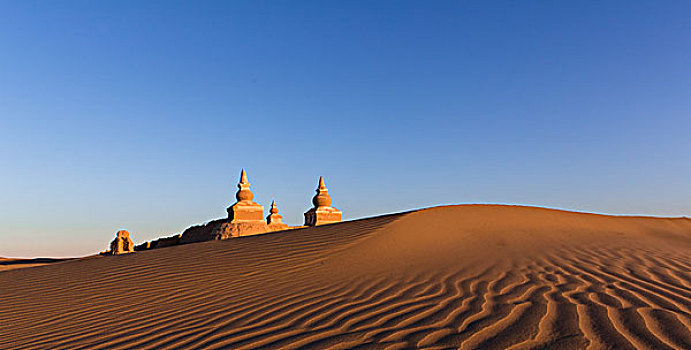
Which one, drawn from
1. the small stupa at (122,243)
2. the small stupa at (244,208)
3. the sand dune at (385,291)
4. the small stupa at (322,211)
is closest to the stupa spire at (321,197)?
the small stupa at (322,211)

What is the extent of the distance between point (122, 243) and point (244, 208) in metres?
5.82

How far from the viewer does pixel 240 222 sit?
2123 centimetres

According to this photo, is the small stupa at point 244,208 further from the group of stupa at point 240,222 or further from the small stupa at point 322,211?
the small stupa at point 322,211

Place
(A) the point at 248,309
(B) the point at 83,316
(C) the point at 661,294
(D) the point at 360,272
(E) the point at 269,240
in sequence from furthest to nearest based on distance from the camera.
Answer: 1. (E) the point at 269,240
2. (D) the point at 360,272
3. (B) the point at 83,316
4. (A) the point at 248,309
5. (C) the point at 661,294

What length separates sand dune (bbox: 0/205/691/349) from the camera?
2760mm

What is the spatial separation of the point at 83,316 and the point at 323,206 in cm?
1998

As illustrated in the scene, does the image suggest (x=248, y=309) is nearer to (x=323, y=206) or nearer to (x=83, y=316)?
(x=83, y=316)

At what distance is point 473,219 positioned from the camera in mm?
8352

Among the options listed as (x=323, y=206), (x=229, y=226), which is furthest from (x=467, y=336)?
(x=323, y=206)

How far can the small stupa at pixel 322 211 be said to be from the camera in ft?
78.5

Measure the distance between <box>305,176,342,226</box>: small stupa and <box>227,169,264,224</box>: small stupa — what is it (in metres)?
2.91

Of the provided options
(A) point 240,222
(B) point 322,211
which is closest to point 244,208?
(A) point 240,222

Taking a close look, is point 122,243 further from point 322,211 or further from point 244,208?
point 322,211

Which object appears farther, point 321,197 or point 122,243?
point 321,197
